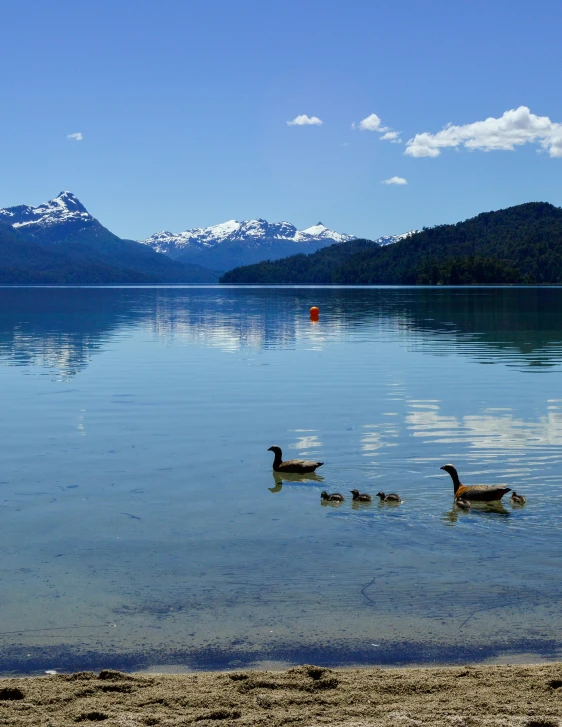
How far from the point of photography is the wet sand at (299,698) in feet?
28.8

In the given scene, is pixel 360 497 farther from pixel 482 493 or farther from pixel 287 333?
pixel 287 333

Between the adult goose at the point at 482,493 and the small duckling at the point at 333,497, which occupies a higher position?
the adult goose at the point at 482,493

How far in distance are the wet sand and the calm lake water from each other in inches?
25.6

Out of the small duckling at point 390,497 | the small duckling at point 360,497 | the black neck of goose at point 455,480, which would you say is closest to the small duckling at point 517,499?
the black neck of goose at point 455,480

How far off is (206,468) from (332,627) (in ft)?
34.2

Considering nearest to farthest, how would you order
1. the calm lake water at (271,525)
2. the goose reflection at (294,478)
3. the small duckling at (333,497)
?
the calm lake water at (271,525), the small duckling at (333,497), the goose reflection at (294,478)

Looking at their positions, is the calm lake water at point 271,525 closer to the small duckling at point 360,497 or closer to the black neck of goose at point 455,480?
the small duckling at point 360,497

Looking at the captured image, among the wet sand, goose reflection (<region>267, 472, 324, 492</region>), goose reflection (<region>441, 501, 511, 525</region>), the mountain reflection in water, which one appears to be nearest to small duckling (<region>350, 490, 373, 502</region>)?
goose reflection (<region>441, 501, 511, 525</region>)

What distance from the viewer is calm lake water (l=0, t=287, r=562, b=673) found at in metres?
11.3

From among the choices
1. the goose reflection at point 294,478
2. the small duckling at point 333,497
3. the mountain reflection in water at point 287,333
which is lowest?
the goose reflection at point 294,478

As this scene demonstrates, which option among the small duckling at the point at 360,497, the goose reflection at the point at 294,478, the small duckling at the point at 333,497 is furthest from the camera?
the goose reflection at the point at 294,478

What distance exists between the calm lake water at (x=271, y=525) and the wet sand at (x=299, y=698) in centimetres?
65

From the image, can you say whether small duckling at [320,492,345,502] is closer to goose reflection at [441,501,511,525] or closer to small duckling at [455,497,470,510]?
goose reflection at [441,501,511,525]

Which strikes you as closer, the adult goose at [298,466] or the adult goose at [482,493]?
the adult goose at [482,493]
